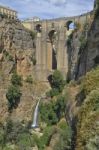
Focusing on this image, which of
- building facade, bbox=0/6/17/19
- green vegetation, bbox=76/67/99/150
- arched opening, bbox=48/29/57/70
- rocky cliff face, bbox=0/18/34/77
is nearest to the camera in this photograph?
green vegetation, bbox=76/67/99/150

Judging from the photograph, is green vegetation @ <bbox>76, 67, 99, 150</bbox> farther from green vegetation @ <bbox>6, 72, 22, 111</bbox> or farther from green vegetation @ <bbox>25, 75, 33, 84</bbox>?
green vegetation @ <bbox>25, 75, 33, 84</bbox>

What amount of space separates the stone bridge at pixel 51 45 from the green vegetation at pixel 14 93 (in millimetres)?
4980

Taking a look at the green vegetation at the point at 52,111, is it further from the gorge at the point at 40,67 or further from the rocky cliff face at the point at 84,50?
the rocky cliff face at the point at 84,50

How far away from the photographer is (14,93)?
76312 millimetres

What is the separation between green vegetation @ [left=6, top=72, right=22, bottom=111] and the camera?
7625 centimetres

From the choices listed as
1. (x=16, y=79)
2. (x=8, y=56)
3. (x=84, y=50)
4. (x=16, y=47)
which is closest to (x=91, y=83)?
(x=84, y=50)

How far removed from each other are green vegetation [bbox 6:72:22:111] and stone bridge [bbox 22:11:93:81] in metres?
4.98

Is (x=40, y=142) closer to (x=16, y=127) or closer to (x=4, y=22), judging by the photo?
(x=16, y=127)

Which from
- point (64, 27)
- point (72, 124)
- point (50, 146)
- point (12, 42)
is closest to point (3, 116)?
point (12, 42)

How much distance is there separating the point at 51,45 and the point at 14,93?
11.6 m

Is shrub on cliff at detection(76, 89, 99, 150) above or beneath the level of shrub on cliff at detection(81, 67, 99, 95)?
beneath

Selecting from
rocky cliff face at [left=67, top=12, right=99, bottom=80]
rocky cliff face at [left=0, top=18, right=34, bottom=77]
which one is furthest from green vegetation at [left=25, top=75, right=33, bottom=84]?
rocky cliff face at [left=67, top=12, right=99, bottom=80]

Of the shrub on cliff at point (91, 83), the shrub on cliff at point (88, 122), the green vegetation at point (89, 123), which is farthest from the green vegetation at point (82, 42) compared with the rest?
the shrub on cliff at point (88, 122)

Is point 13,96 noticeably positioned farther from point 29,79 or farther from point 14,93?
point 29,79
